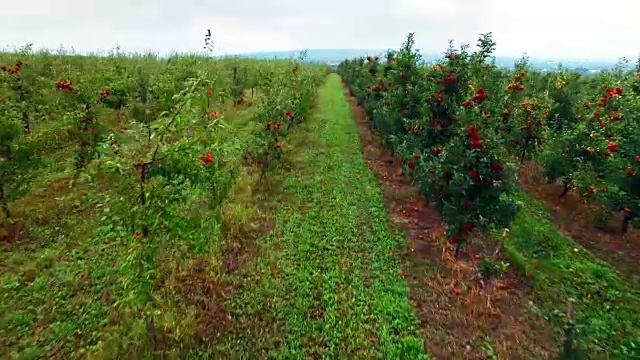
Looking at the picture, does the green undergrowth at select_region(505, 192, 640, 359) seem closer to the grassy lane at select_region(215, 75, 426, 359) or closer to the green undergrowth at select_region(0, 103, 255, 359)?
the grassy lane at select_region(215, 75, 426, 359)

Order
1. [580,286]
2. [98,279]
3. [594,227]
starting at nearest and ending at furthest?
[98,279], [580,286], [594,227]

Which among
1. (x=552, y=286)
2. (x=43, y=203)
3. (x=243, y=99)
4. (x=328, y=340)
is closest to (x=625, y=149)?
(x=552, y=286)

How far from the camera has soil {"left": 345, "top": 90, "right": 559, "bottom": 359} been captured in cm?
543

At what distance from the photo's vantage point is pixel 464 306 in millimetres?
6242

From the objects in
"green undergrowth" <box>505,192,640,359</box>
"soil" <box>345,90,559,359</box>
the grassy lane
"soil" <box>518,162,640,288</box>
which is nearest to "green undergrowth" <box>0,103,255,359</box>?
the grassy lane

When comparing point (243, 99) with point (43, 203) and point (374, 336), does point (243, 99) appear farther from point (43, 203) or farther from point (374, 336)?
point (374, 336)

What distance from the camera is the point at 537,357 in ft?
17.3

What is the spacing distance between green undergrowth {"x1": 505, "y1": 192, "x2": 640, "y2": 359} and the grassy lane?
7.67 ft

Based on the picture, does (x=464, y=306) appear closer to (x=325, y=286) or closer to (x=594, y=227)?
(x=325, y=286)

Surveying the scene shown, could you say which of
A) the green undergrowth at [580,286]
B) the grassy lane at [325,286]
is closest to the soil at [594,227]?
the green undergrowth at [580,286]

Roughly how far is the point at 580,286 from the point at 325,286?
4.56 meters

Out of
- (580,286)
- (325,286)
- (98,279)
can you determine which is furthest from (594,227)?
(98,279)

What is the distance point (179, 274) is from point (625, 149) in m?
9.30

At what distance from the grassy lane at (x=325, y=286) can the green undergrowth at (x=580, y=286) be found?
2.34m
